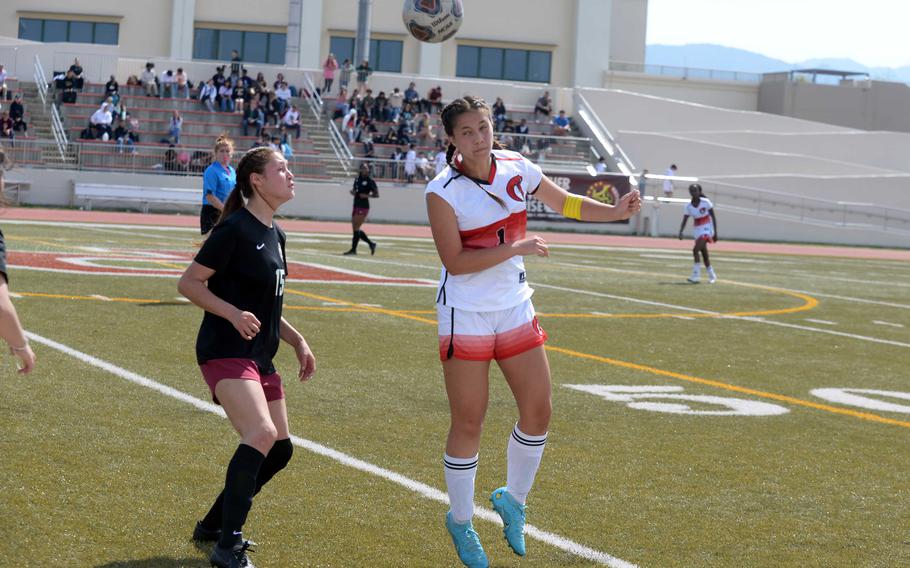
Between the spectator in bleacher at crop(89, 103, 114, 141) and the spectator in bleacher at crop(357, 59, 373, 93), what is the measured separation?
1088cm

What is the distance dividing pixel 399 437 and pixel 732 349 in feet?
22.1

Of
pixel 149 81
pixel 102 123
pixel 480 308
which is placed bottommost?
pixel 480 308

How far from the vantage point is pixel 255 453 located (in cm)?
547

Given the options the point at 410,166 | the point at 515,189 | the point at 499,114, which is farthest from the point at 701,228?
the point at 499,114

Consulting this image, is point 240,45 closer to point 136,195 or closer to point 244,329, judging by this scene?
point 136,195

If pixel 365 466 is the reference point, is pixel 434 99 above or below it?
above

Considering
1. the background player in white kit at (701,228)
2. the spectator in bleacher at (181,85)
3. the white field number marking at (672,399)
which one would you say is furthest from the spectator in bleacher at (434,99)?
the white field number marking at (672,399)

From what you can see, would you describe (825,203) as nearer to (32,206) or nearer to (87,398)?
(32,206)

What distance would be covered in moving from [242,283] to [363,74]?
1787 inches

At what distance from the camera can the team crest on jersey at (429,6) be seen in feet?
58.6

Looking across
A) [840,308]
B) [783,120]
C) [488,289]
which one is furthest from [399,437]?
[783,120]

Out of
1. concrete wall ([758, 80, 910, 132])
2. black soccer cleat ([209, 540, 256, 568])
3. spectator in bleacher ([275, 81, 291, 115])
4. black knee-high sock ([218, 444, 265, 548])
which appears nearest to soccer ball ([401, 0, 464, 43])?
black knee-high sock ([218, 444, 265, 548])

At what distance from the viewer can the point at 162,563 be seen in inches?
219

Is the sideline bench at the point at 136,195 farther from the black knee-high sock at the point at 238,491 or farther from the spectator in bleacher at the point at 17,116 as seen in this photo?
the black knee-high sock at the point at 238,491
